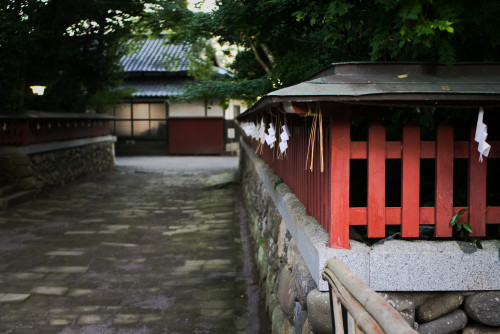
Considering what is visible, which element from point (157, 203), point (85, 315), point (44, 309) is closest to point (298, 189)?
point (85, 315)

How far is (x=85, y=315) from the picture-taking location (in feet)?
18.9

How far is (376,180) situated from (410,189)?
234 mm

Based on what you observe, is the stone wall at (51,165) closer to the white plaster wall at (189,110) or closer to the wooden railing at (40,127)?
the wooden railing at (40,127)

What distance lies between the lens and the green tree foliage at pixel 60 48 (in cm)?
1195

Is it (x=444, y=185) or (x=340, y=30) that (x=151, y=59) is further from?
(x=444, y=185)

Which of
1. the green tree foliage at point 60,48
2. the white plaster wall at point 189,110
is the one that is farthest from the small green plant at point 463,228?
the white plaster wall at point 189,110

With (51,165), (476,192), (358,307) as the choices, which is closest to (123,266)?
(476,192)

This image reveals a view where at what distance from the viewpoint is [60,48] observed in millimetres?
14289

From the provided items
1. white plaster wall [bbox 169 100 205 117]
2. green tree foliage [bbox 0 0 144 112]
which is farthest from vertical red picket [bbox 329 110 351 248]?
white plaster wall [bbox 169 100 205 117]

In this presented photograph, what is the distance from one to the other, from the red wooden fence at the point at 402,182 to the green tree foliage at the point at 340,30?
0.63 m

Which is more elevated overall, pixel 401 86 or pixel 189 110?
pixel 189 110

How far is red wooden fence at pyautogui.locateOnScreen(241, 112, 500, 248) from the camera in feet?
10.4

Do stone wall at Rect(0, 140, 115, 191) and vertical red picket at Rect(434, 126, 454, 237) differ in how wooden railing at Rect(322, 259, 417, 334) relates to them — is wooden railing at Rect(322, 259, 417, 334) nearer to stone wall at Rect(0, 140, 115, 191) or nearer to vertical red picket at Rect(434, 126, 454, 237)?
vertical red picket at Rect(434, 126, 454, 237)

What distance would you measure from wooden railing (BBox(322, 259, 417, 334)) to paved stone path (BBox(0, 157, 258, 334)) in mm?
3452
